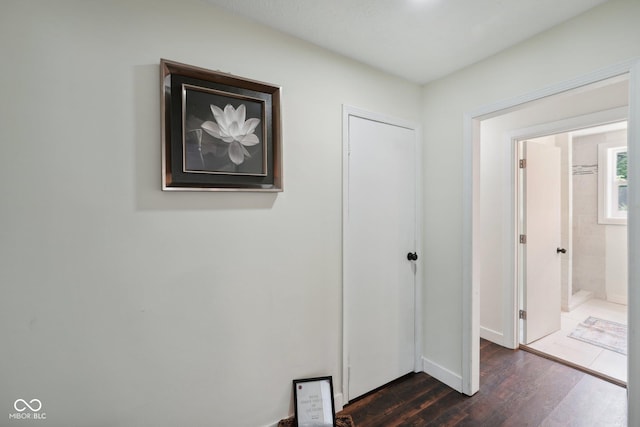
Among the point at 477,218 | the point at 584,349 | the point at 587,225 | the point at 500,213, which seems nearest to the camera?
the point at 477,218

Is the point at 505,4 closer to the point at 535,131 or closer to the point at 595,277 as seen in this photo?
the point at 535,131

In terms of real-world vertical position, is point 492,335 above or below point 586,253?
below

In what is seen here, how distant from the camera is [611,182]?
401 cm

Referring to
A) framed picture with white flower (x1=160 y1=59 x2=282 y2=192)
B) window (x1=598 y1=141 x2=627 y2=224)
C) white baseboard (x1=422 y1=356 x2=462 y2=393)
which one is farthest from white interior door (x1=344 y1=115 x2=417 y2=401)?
window (x1=598 y1=141 x2=627 y2=224)

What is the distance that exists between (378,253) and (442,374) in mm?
1135

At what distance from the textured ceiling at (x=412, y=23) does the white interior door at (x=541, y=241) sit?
1.48 meters

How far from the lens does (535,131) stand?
254 centimetres

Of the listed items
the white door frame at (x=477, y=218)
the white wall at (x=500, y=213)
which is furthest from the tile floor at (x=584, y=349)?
the white door frame at (x=477, y=218)

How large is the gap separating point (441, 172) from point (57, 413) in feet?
8.70

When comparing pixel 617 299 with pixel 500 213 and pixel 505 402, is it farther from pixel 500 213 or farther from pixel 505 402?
pixel 505 402

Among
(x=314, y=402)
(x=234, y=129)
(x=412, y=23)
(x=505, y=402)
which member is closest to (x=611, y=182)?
(x=505, y=402)

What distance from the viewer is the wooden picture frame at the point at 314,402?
1.65m

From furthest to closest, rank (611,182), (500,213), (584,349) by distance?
1. (611,182)
2. (500,213)
3. (584,349)

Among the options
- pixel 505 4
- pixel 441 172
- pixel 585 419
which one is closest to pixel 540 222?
pixel 441 172
